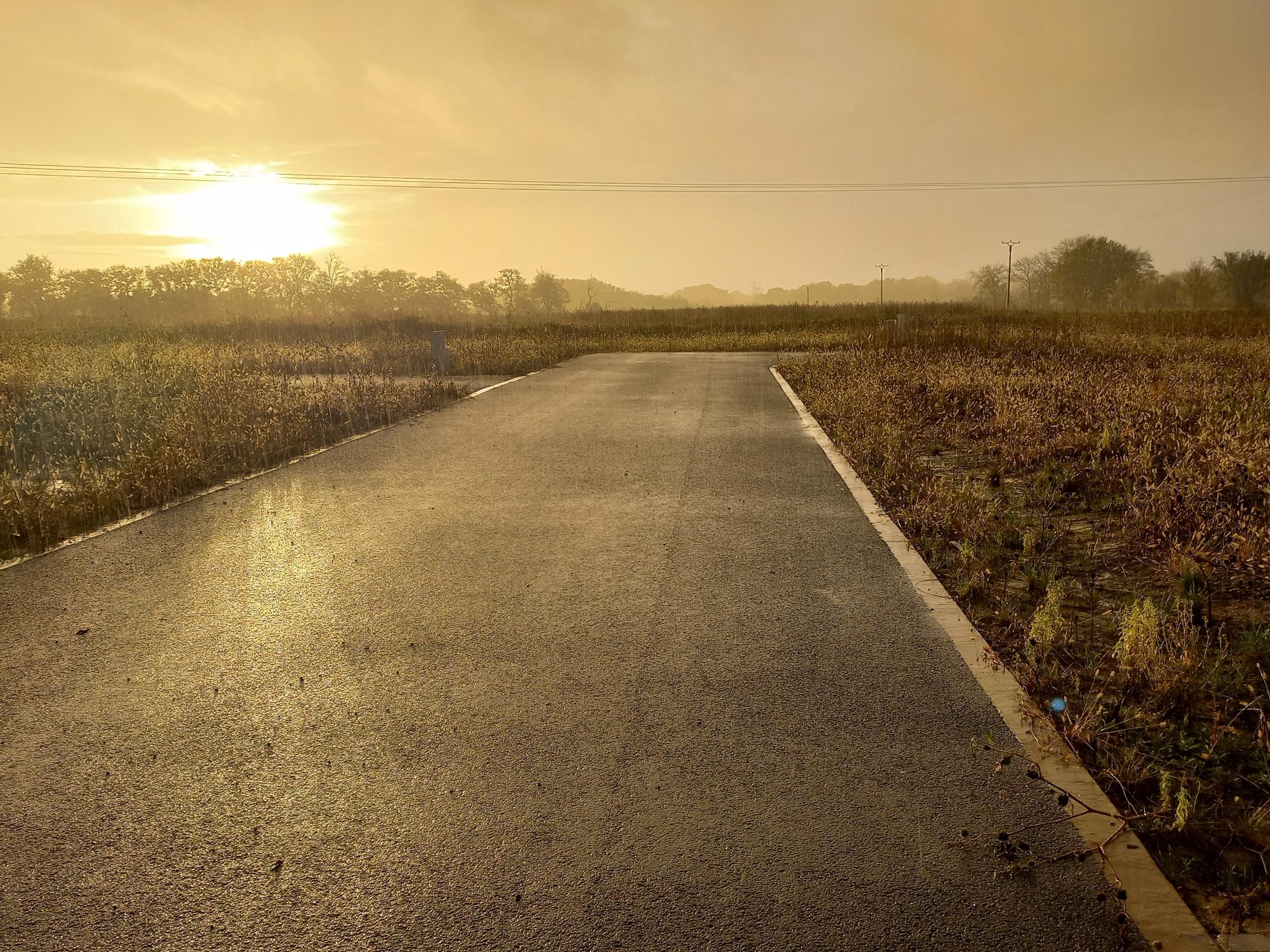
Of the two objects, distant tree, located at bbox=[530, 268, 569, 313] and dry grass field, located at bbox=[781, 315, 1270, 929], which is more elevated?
distant tree, located at bbox=[530, 268, 569, 313]

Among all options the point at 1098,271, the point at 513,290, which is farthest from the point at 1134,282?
the point at 513,290

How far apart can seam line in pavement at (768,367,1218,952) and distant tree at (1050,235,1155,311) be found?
396ft

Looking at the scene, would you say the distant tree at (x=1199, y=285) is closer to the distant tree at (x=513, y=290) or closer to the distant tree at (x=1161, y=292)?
the distant tree at (x=1161, y=292)

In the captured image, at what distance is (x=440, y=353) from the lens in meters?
19.4

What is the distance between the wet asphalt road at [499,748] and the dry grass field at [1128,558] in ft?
1.24

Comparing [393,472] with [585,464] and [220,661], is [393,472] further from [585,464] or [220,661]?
[220,661]

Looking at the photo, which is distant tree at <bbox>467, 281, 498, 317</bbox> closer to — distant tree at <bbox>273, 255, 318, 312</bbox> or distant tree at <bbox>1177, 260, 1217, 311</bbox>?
distant tree at <bbox>273, 255, 318, 312</bbox>

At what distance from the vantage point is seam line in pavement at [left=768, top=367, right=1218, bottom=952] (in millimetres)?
2055

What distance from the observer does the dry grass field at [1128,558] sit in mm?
2654

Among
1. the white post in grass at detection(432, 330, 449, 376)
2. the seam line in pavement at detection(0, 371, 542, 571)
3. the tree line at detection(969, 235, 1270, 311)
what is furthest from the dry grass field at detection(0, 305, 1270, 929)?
the tree line at detection(969, 235, 1270, 311)

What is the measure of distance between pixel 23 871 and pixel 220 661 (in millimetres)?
1530

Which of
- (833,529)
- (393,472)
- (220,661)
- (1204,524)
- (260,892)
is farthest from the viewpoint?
(393,472)

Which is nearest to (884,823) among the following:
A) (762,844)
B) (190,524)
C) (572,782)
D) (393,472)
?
(762,844)

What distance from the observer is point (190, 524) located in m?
6.42
